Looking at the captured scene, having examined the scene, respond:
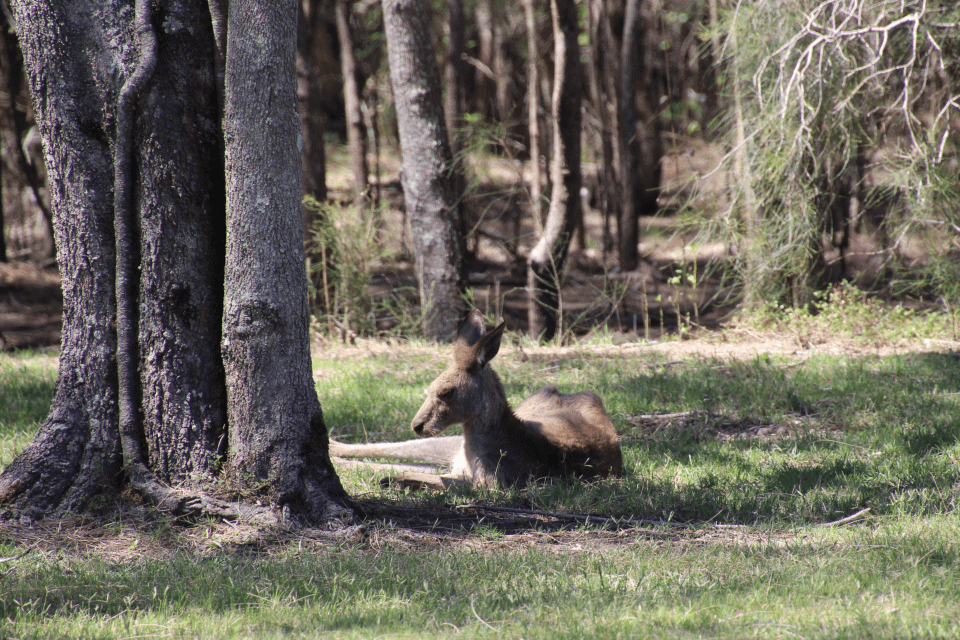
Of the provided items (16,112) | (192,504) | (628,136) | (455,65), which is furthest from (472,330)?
(16,112)

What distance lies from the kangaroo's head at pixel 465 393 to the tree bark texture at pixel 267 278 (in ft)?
Result: 3.82

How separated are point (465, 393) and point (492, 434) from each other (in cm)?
36

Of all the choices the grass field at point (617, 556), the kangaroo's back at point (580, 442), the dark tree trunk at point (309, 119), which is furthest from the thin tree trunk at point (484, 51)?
the grass field at point (617, 556)

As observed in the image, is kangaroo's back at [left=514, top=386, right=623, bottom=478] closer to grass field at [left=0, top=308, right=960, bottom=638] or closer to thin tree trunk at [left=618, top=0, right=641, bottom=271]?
grass field at [left=0, top=308, right=960, bottom=638]

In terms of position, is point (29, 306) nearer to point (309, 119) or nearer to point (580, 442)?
point (309, 119)

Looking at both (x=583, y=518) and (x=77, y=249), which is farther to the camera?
(x=583, y=518)

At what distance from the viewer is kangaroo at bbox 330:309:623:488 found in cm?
573

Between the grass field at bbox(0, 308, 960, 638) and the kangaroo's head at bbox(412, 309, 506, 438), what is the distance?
513 mm

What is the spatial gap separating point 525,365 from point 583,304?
664 centimetres

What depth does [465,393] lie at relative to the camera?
18.9ft

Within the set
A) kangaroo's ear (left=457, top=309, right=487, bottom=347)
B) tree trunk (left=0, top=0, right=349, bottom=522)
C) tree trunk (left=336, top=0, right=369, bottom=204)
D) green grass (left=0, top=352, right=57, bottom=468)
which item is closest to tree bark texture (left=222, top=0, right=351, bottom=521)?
tree trunk (left=0, top=0, right=349, bottom=522)

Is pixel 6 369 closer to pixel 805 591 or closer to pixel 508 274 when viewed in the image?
pixel 805 591

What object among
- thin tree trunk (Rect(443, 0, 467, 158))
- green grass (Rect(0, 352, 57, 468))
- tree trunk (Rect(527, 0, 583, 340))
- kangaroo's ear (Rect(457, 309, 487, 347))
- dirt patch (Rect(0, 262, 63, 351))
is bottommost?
green grass (Rect(0, 352, 57, 468))

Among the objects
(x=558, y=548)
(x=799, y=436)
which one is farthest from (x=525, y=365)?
(x=558, y=548)
